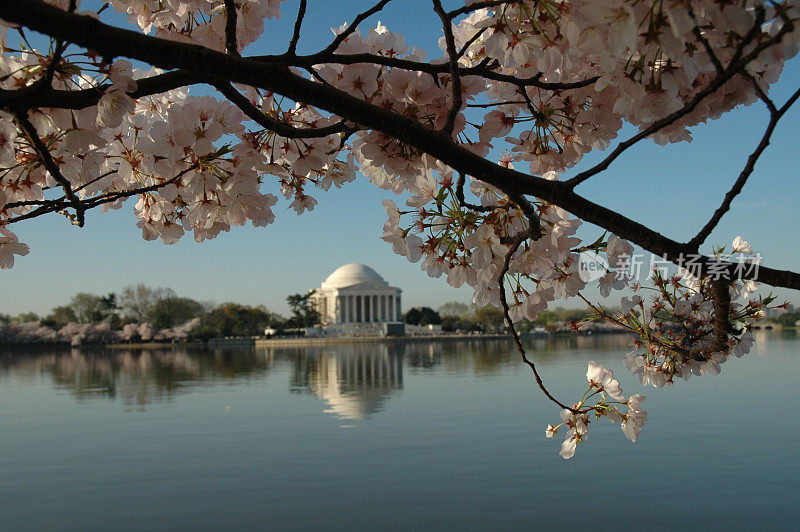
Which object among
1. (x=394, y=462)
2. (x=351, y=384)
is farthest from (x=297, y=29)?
(x=351, y=384)

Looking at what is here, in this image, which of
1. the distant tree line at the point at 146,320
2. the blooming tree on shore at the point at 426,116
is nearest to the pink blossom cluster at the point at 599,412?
the blooming tree on shore at the point at 426,116

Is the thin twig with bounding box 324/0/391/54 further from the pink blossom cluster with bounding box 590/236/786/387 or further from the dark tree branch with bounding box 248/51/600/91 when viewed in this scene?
the pink blossom cluster with bounding box 590/236/786/387

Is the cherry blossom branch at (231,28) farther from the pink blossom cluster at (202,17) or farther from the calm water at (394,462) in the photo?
the calm water at (394,462)

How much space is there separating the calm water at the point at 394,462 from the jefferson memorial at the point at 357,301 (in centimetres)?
6030

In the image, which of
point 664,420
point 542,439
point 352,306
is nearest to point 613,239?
point 542,439

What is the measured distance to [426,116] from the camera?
5.41 ft

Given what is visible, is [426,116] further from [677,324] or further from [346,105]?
[677,324]

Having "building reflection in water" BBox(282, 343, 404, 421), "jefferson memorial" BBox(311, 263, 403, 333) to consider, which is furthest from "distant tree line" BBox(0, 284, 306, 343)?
"building reflection in water" BBox(282, 343, 404, 421)

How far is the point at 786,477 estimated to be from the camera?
370 inches

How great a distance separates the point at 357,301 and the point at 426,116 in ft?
261

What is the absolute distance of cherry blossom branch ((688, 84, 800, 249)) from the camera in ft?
3.51

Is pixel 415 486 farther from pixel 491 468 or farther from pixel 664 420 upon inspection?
pixel 664 420

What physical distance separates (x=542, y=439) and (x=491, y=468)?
229 centimetres

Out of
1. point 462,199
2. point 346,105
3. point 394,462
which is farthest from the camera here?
point 394,462
